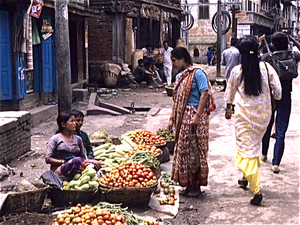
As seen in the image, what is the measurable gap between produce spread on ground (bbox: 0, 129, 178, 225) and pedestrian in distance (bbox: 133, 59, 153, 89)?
13502mm

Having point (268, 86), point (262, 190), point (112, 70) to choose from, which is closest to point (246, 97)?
point (268, 86)

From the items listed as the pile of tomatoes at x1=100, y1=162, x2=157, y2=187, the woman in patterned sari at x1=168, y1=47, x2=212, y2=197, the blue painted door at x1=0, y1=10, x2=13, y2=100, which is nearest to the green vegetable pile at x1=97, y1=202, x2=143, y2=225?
the pile of tomatoes at x1=100, y1=162, x2=157, y2=187

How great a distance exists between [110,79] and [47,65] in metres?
6.39

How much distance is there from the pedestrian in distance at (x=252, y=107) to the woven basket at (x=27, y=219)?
2310mm

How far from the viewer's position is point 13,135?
7.92 m

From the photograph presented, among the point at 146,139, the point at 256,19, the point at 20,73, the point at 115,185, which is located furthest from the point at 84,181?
the point at 256,19

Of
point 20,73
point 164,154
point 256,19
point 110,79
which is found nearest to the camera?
point 164,154

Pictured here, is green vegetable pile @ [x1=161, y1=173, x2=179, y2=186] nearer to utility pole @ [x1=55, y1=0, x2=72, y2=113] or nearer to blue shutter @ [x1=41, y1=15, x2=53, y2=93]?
A: utility pole @ [x1=55, y1=0, x2=72, y2=113]

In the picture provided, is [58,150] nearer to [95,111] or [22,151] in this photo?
[22,151]

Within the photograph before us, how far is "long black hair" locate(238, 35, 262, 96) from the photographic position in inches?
220

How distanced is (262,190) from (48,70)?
8667mm

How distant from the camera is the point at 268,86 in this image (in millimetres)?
5684

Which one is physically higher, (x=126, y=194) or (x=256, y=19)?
(x=256, y=19)

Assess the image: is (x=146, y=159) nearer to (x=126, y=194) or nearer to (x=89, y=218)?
(x=126, y=194)
